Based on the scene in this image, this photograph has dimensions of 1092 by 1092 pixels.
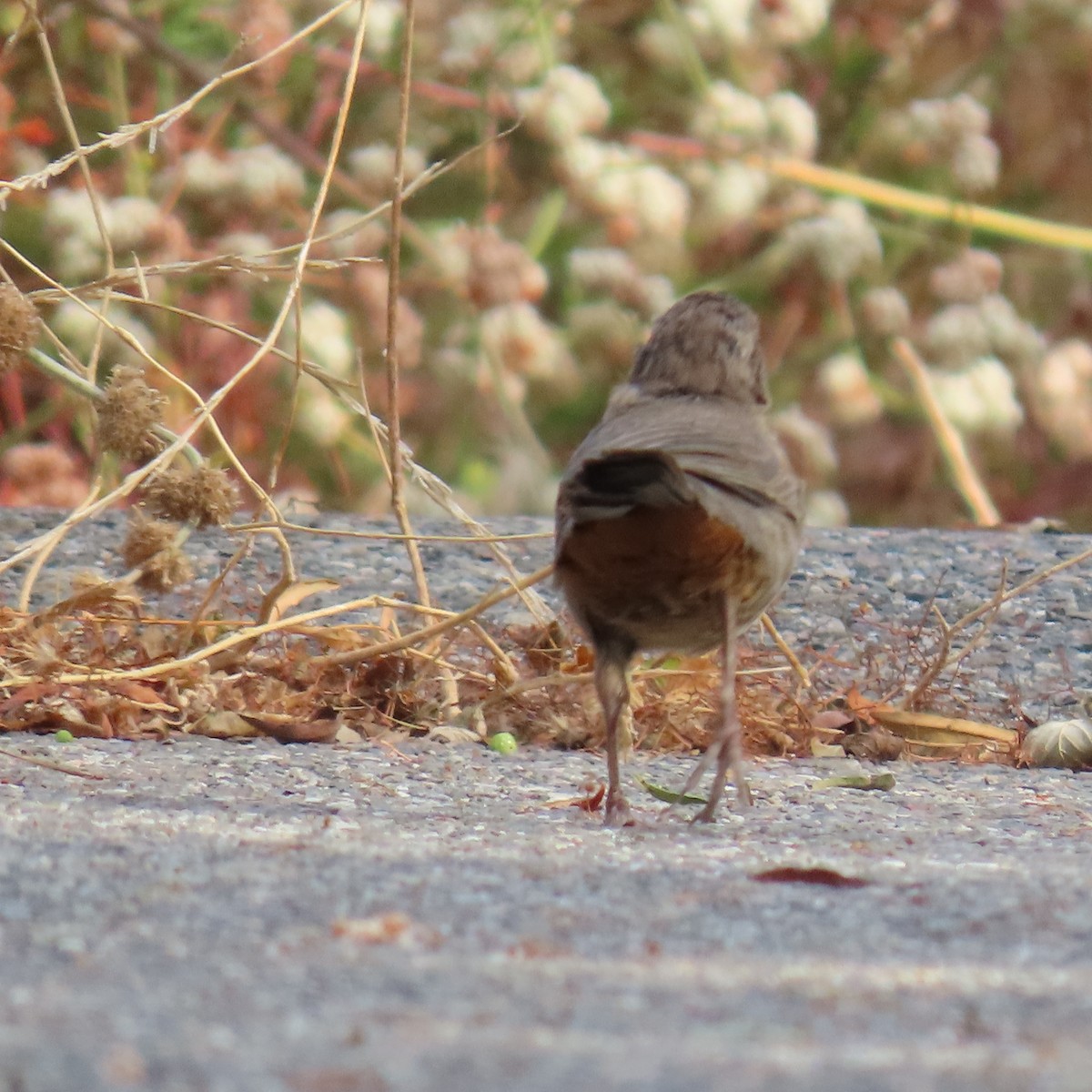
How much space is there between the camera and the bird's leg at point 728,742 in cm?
298

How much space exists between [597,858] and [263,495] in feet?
4.52

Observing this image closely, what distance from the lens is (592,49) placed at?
23.9ft

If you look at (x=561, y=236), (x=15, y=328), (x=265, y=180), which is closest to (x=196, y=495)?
(x=15, y=328)

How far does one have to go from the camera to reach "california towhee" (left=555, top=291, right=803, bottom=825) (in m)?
2.89

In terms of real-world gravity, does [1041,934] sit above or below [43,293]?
below

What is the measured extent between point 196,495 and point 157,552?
190 millimetres

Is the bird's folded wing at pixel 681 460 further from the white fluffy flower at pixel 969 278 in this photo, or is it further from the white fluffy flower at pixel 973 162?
the white fluffy flower at pixel 973 162

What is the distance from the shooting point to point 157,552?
3.50 m

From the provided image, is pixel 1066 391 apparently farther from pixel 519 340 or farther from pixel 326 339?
pixel 326 339

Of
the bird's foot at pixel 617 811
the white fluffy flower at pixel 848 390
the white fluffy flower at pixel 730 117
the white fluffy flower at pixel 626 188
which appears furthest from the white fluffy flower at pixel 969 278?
the bird's foot at pixel 617 811

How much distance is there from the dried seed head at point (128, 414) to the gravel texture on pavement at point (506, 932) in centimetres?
53

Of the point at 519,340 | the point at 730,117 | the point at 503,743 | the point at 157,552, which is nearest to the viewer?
the point at 157,552

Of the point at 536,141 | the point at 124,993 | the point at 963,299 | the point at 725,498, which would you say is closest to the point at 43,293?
the point at 725,498

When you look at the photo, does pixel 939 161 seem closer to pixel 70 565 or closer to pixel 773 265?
pixel 773 265
